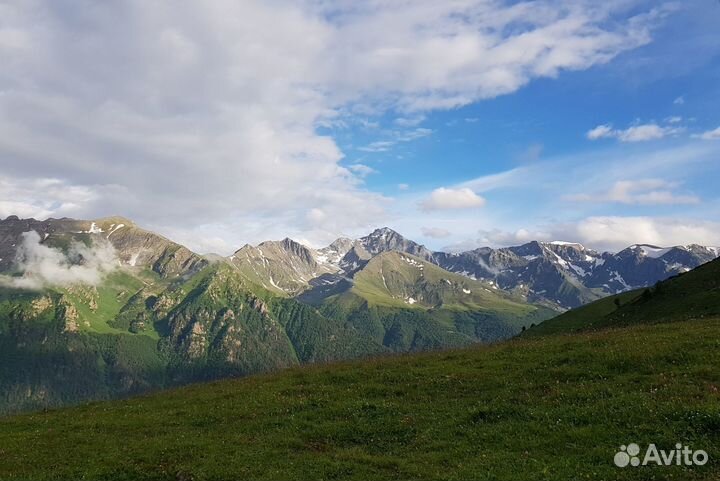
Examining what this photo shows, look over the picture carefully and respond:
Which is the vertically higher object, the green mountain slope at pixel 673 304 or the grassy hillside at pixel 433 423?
the green mountain slope at pixel 673 304

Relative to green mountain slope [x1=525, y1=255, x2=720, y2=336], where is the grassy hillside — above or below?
below

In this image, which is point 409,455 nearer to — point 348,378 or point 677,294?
point 348,378

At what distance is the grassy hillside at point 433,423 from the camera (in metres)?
20.5

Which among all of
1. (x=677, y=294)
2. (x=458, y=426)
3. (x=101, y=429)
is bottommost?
(x=101, y=429)

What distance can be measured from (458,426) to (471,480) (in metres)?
6.55

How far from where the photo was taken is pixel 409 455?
2283 cm

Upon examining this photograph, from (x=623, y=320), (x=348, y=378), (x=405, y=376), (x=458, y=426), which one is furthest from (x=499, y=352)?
(x=623, y=320)

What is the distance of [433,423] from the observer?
26469 millimetres

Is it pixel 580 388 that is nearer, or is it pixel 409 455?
pixel 409 455

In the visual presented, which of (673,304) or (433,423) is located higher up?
(673,304)

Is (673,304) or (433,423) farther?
(673,304)

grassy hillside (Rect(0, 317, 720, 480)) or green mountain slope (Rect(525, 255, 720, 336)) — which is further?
green mountain slope (Rect(525, 255, 720, 336))

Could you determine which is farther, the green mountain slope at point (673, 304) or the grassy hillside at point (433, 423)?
the green mountain slope at point (673, 304)

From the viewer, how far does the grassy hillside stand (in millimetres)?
20516
